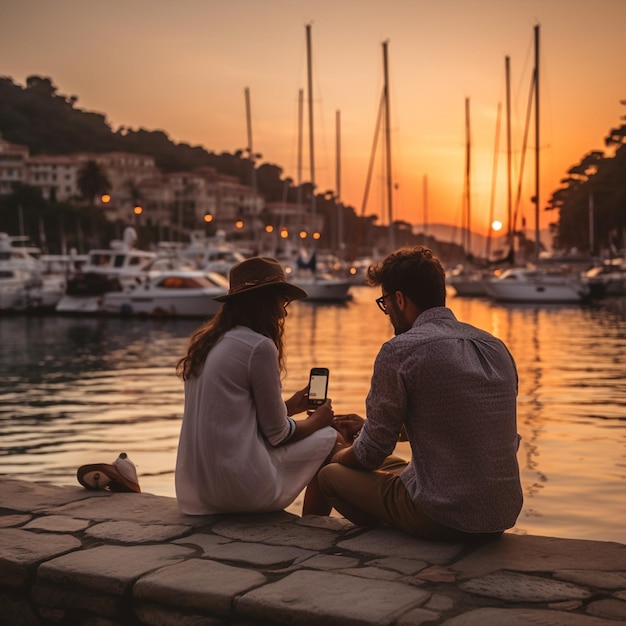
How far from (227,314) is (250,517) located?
1.03m

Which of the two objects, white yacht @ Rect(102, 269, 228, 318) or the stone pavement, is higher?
the stone pavement

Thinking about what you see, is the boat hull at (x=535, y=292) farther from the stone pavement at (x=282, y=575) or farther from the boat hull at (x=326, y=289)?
the stone pavement at (x=282, y=575)

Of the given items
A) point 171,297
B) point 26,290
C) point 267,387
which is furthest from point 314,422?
point 26,290

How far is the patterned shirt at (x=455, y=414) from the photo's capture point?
4484 millimetres

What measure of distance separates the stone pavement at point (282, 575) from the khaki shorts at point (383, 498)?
65 millimetres

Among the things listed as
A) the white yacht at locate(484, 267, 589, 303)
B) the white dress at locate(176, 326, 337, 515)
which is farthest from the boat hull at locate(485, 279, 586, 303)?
the white dress at locate(176, 326, 337, 515)

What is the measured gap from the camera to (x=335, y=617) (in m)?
3.73

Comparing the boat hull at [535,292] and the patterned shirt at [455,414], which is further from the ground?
the patterned shirt at [455,414]

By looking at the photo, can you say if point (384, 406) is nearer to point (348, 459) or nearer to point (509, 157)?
point (348, 459)

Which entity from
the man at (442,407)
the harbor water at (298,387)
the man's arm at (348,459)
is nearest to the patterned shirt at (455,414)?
the man at (442,407)

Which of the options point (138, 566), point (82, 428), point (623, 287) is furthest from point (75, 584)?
point (623, 287)

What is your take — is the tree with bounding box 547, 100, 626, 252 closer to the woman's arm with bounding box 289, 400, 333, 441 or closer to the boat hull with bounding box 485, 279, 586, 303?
the boat hull with bounding box 485, 279, 586, 303

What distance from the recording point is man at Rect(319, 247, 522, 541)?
4.48 meters

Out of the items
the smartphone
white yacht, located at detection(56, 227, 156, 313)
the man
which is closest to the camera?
the man
